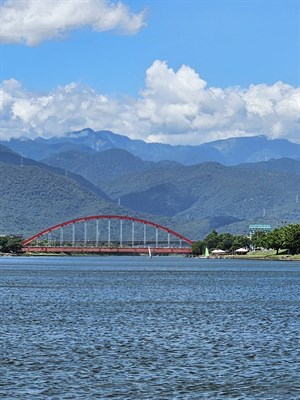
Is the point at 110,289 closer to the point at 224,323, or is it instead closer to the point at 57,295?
the point at 57,295

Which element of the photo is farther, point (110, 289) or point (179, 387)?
point (110, 289)

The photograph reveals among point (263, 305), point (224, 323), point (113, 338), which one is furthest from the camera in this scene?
point (263, 305)

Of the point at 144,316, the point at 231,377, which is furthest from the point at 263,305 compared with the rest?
the point at 231,377

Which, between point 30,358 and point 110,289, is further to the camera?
point 110,289

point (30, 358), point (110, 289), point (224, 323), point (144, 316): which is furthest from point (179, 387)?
point (110, 289)

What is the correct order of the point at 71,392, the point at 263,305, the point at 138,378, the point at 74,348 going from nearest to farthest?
the point at 71,392
the point at 138,378
the point at 74,348
the point at 263,305

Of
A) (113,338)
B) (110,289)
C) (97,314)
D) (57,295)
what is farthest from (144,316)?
(110,289)

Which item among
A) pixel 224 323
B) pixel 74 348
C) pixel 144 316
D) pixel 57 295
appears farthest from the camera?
pixel 57 295

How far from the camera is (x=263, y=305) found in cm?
7869

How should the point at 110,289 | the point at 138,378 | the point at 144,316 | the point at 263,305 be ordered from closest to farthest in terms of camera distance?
the point at 138,378 < the point at 144,316 < the point at 263,305 < the point at 110,289

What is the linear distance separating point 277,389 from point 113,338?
16473 millimetres

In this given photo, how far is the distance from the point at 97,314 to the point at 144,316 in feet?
10.9

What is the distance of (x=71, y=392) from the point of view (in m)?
36.4

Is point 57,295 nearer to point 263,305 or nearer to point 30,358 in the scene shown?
point 263,305
